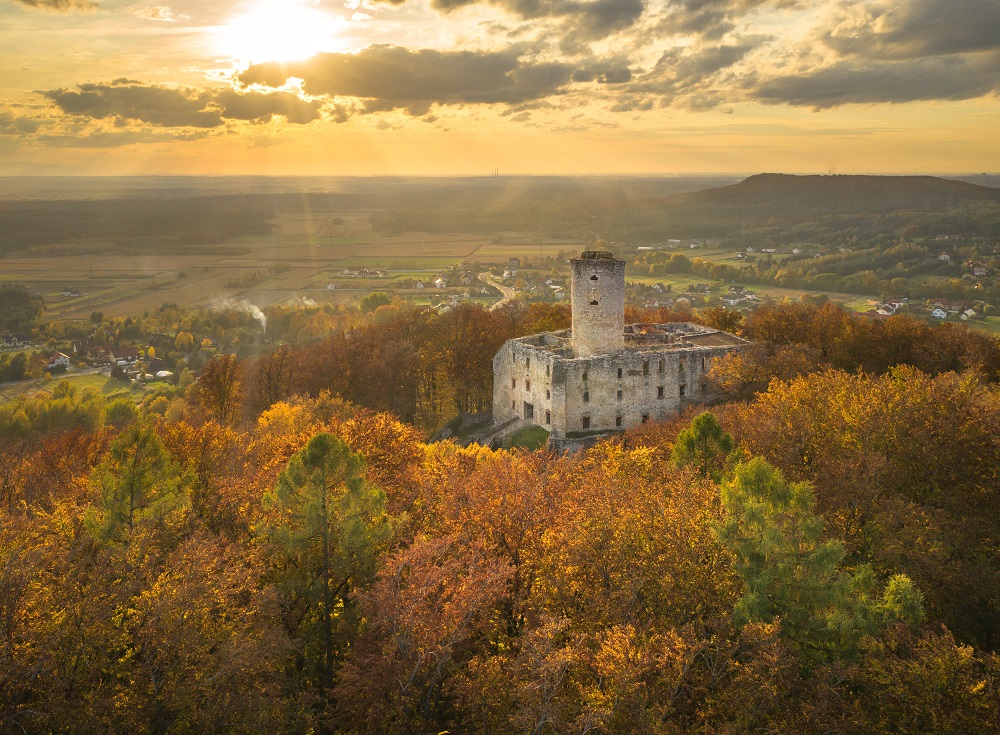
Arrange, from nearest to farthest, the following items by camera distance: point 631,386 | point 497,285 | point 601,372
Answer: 1. point 601,372
2. point 631,386
3. point 497,285

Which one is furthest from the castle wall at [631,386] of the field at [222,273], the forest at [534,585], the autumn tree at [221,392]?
the field at [222,273]

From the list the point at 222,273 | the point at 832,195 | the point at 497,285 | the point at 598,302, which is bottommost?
the point at 497,285

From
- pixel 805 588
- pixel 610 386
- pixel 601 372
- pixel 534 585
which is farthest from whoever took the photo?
pixel 610 386

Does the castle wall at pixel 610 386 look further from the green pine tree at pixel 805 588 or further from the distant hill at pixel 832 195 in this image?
the distant hill at pixel 832 195

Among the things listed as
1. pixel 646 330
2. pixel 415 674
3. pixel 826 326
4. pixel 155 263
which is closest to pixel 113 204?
pixel 155 263

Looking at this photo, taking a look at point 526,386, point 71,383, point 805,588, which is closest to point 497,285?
point 71,383

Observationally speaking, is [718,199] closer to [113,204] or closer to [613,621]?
[113,204]

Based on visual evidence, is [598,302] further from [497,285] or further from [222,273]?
[222,273]
